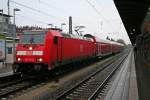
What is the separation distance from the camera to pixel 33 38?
16938 millimetres

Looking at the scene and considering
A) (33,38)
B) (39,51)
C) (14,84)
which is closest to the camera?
(14,84)

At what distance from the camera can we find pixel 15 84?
15602 mm

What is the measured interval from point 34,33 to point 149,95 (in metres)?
10.3

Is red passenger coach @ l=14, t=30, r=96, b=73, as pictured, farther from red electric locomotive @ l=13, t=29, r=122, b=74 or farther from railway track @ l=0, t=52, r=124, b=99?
railway track @ l=0, t=52, r=124, b=99

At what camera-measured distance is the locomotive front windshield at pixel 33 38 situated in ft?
55.0

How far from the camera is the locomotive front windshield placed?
55.0ft

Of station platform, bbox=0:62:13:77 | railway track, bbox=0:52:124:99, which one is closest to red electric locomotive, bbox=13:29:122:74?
railway track, bbox=0:52:124:99

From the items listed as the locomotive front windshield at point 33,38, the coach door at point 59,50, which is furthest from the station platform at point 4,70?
the coach door at point 59,50

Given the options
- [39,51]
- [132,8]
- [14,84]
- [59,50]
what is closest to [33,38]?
[39,51]

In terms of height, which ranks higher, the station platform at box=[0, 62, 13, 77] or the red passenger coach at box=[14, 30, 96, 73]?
the red passenger coach at box=[14, 30, 96, 73]

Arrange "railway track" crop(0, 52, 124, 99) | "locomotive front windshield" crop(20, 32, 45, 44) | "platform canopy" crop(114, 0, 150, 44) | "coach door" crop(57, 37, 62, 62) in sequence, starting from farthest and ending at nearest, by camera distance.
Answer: "platform canopy" crop(114, 0, 150, 44) → "coach door" crop(57, 37, 62, 62) → "locomotive front windshield" crop(20, 32, 45, 44) → "railway track" crop(0, 52, 124, 99)

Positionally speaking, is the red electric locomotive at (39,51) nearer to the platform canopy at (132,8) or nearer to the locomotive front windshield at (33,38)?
the locomotive front windshield at (33,38)

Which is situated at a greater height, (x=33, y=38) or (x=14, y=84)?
(x=33, y=38)

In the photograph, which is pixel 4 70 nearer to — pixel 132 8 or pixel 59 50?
pixel 59 50
